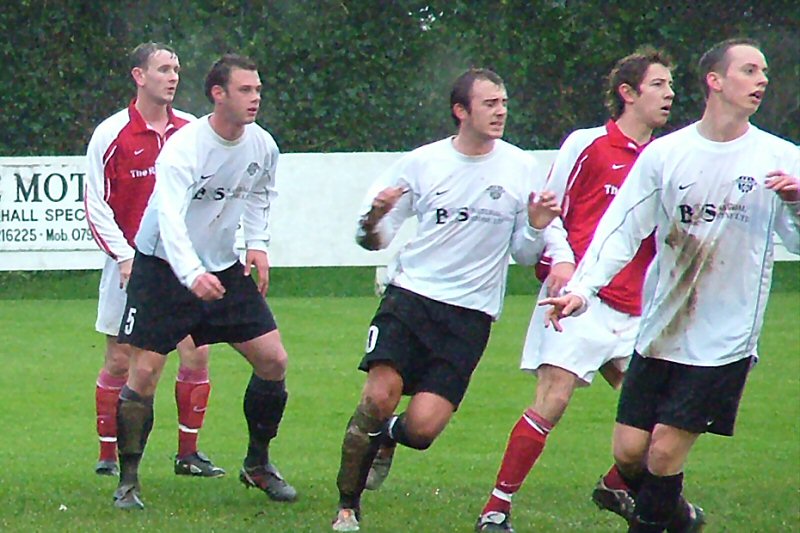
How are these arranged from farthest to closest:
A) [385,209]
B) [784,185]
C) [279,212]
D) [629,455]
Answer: [279,212] → [385,209] → [629,455] → [784,185]

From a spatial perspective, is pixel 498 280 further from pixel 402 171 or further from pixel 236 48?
pixel 236 48

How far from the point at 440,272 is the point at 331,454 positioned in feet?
7.36

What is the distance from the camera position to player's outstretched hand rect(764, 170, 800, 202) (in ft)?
17.2

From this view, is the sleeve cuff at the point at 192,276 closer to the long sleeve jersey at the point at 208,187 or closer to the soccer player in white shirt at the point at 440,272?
the long sleeve jersey at the point at 208,187

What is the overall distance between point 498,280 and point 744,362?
134 cm

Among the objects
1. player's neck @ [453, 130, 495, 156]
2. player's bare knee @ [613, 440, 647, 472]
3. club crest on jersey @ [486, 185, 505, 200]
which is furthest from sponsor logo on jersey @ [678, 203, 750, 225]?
player's neck @ [453, 130, 495, 156]

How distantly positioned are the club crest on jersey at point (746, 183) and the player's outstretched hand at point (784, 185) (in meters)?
0.19

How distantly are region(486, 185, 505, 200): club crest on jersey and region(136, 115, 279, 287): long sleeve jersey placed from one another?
1.15 metres

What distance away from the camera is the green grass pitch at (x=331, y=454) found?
22.4 feet

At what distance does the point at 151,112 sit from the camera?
7.93m

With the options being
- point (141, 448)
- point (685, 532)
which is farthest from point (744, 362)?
point (141, 448)

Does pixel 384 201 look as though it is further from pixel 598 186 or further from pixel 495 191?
pixel 598 186

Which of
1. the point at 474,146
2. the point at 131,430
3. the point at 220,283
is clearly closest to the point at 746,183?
the point at 474,146

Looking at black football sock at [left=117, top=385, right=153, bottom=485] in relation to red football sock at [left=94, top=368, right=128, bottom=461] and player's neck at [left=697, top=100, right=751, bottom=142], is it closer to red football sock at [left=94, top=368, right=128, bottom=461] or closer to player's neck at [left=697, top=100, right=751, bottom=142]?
red football sock at [left=94, top=368, right=128, bottom=461]
